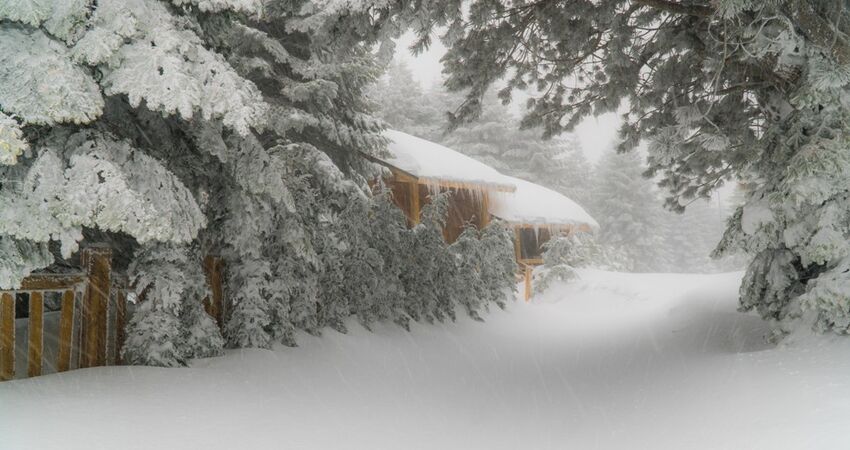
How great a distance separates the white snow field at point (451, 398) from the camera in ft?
12.2

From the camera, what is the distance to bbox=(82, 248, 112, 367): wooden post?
4.68 meters

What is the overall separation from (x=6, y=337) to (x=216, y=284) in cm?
225

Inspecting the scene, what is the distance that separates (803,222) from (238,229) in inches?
228

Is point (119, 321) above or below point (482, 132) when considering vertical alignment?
below

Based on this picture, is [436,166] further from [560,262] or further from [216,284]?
[216,284]

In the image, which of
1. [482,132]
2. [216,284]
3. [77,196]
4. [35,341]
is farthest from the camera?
[482,132]

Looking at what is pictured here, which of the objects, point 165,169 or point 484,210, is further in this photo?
point 484,210

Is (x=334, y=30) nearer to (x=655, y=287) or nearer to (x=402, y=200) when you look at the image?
(x=402, y=200)

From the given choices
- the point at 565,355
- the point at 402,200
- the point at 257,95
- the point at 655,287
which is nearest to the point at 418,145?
the point at 402,200

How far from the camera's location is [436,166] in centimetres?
1755

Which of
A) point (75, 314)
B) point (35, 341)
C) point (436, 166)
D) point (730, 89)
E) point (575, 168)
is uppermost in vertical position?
point (575, 168)

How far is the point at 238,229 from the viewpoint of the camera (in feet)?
18.1

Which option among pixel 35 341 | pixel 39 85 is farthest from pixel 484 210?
pixel 39 85

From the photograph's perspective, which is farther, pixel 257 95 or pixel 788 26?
pixel 788 26
